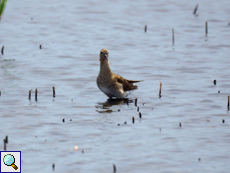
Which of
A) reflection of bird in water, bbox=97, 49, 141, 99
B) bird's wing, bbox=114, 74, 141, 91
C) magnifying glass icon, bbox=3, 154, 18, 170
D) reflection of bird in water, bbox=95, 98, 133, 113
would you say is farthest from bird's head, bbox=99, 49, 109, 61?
magnifying glass icon, bbox=3, 154, 18, 170

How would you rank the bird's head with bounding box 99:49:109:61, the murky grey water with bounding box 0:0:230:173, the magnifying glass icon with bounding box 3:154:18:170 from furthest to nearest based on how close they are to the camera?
the bird's head with bounding box 99:49:109:61 < the murky grey water with bounding box 0:0:230:173 < the magnifying glass icon with bounding box 3:154:18:170

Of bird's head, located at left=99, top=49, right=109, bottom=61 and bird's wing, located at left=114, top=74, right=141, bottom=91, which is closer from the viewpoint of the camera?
bird's head, located at left=99, top=49, right=109, bottom=61

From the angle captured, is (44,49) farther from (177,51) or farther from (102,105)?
(102,105)

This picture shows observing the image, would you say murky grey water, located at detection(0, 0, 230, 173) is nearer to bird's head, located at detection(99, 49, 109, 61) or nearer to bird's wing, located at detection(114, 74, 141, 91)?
bird's wing, located at detection(114, 74, 141, 91)

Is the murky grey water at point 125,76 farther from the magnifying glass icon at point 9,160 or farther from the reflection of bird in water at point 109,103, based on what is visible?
the magnifying glass icon at point 9,160

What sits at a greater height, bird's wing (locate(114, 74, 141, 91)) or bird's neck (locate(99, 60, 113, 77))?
bird's neck (locate(99, 60, 113, 77))

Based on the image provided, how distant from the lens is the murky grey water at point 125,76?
1198cm

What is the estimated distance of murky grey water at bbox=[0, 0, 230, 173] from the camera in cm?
1198

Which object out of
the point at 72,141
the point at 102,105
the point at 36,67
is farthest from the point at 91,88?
the point at 72,141

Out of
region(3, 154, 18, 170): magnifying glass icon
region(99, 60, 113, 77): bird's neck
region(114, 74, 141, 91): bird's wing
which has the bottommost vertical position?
region(3, 154, 18, 170): magnifying glass icon

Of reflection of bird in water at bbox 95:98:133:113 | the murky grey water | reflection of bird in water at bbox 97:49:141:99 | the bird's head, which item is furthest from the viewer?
the bird's head

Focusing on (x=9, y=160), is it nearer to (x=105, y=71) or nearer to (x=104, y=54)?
(x=105, y=71)

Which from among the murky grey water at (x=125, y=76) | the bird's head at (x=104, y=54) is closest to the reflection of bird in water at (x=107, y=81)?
the bird's head at (x=104, y=54)

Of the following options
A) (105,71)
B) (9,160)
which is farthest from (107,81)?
(9,160)
